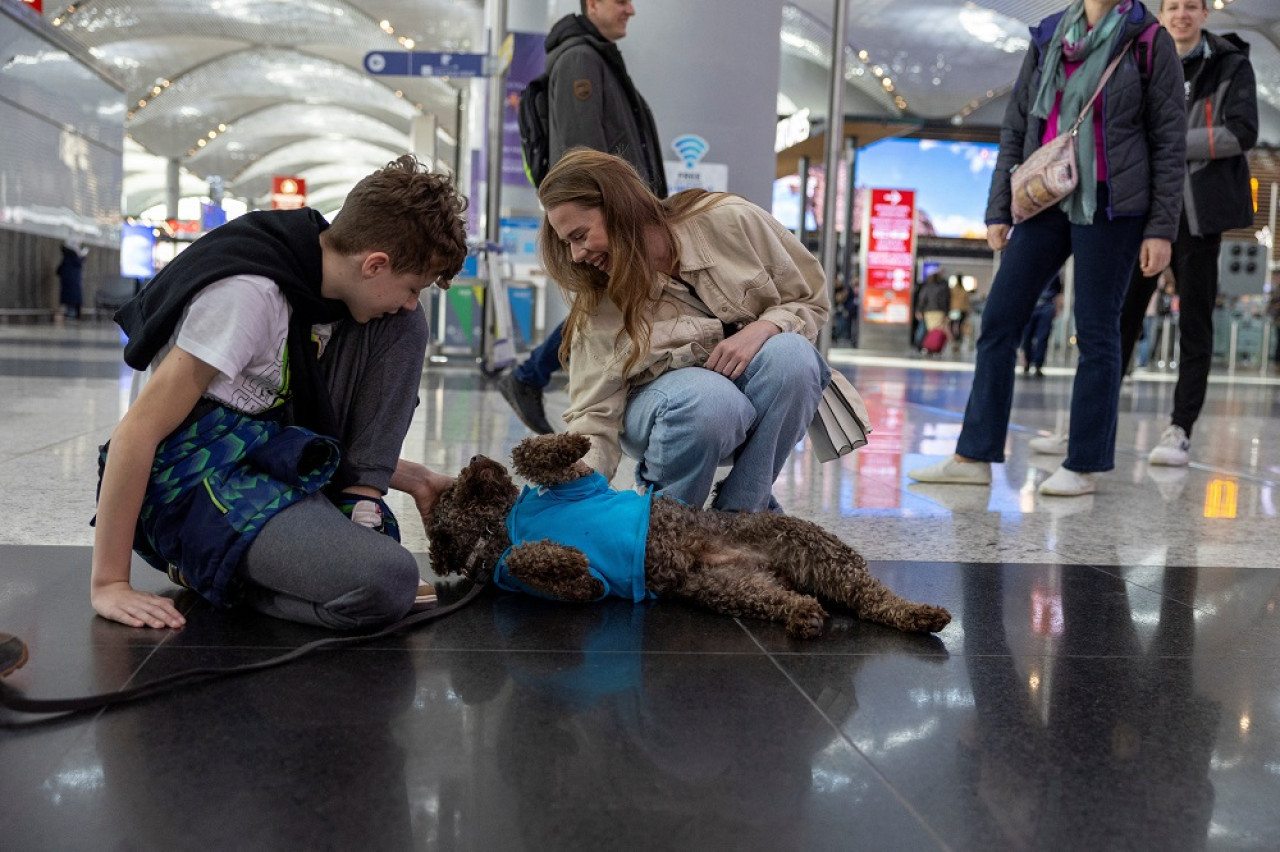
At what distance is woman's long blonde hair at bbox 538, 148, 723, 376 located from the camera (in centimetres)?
254

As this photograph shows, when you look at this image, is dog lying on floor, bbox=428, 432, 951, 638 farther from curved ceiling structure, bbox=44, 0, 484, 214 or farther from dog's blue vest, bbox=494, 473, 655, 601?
curved ceiling structure, bbox=44, 0, 484, 214

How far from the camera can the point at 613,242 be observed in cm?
259

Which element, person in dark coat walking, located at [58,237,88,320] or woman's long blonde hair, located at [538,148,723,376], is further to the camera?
person in dark coat walking, located at [58,237,88,320]

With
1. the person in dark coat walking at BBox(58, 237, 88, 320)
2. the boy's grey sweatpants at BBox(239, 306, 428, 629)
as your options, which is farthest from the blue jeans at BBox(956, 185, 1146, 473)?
the person in dark coat walking at BBox(58, 237, 88, 320)

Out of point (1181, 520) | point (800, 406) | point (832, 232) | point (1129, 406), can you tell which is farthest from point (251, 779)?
point (1129, 406)

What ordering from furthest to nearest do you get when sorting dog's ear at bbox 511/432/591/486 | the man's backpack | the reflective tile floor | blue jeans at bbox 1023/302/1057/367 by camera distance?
blue jeans at bbox 1023/302/1057/367 < the man's backpack < dog's ear at bbox 511/432/591/486 < the reflective tile floor

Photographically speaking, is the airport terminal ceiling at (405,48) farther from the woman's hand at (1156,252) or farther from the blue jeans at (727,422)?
the blue jeans at (727,422)

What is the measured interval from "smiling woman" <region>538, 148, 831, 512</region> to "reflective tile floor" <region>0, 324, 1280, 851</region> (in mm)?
465

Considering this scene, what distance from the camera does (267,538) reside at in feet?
6.71

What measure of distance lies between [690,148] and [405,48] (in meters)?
22.6

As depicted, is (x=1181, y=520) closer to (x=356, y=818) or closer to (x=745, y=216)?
(x=745, y=216)

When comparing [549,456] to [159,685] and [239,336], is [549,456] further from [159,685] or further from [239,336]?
[159,685]

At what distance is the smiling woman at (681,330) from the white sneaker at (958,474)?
1.51 meters

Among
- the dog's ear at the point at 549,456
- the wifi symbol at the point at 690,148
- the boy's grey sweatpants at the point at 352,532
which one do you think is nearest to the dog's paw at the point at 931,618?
the dog's ear at the point at 549,456
